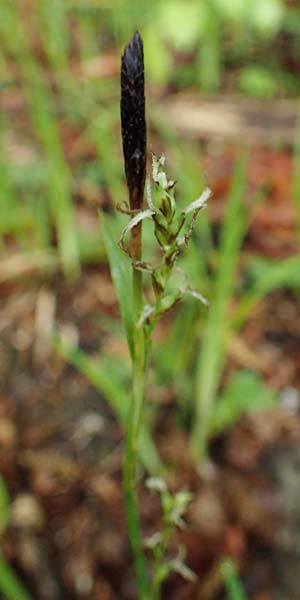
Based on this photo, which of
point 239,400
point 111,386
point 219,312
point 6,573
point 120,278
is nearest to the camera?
point 120,278

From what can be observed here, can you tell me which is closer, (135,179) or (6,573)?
(135,179)

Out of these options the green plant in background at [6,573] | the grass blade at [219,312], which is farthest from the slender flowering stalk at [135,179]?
the grass blade at [219,312]

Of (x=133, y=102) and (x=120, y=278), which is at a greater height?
(x=133, y=102)

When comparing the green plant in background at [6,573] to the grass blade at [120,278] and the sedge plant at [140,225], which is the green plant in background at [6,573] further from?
the grass blade at [120,278]

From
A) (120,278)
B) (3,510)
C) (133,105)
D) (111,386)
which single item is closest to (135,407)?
(120,278)

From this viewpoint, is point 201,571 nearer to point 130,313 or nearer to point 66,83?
point 130,313

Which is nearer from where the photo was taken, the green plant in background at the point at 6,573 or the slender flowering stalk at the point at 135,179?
the slender flowering stalk at the point at 135,179

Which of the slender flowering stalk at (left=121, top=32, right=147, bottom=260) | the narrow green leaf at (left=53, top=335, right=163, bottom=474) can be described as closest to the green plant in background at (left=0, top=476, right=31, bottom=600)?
the narrow green leaf at (left=53, top=335, right=163, bottom=474)

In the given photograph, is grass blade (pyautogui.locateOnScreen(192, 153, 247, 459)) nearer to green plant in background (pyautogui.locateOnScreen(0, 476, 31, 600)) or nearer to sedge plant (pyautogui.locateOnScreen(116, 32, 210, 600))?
green plant in background (pyautogui.locateOnScreen(0, 476, 31, 600))

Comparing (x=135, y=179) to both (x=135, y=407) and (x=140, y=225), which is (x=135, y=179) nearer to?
(x=140, y=225)
